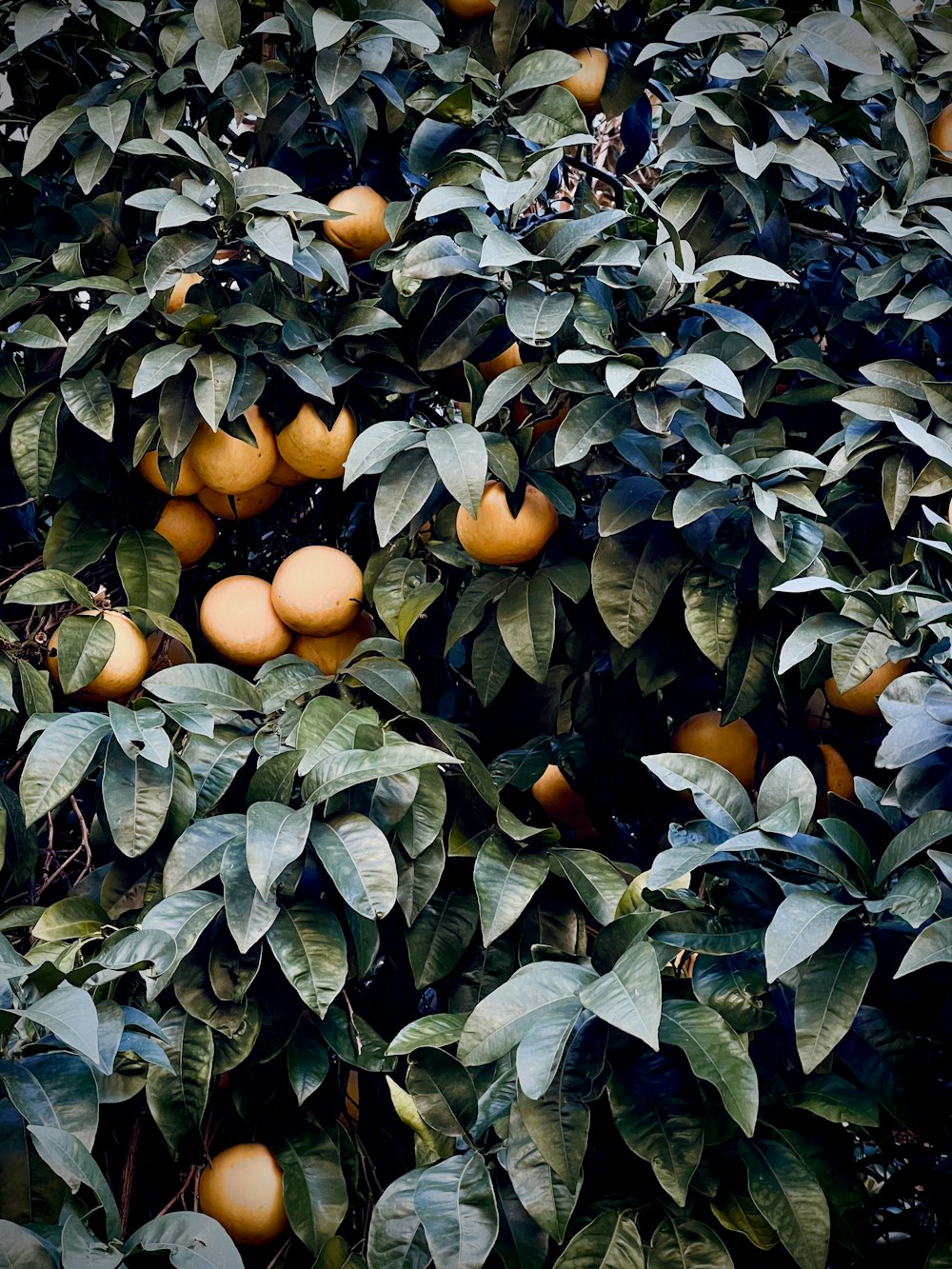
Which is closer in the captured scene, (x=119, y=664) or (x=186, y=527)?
(x=119, y=664)

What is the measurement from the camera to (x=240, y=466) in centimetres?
140

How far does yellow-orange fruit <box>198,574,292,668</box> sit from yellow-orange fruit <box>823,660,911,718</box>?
0.63m

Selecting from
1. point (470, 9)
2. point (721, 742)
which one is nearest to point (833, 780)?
point (721, 742)

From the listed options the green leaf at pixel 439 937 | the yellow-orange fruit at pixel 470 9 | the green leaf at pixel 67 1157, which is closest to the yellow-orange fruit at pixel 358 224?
the yellow-orange fruit at pixel 470 9

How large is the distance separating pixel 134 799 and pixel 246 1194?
40cm

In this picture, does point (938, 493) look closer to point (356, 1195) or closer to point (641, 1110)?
point (641, 1110)

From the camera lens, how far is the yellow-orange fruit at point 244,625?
1416 mm

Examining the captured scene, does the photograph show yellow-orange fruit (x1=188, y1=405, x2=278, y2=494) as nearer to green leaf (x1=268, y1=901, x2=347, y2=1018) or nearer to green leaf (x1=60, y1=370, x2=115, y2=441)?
green leaf (x1=60, y1=370, x2=115, y2=441)

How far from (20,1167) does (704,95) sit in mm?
1243

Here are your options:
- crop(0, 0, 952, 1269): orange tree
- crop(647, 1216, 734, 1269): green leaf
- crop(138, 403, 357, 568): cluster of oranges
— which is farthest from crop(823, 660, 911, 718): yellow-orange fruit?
crop(138, 403, 357, 568): cluster of oranges

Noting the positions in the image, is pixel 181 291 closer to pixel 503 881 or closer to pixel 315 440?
pixel 315 440

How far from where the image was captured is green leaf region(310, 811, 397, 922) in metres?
1.04

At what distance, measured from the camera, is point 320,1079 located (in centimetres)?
117

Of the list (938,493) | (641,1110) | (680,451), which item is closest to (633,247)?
(680,451)
